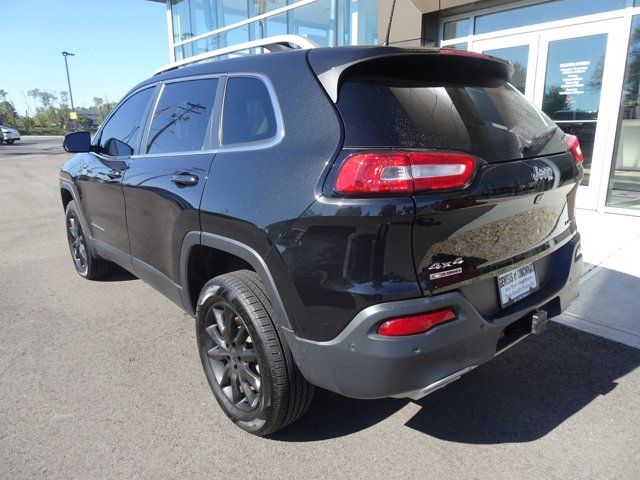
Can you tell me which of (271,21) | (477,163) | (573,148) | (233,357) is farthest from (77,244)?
(271,21)

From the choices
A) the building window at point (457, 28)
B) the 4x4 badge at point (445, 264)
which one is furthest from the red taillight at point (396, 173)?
the building window at point (457, 28)

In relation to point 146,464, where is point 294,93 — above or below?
above

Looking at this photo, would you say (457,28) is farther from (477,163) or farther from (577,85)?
(477,163)

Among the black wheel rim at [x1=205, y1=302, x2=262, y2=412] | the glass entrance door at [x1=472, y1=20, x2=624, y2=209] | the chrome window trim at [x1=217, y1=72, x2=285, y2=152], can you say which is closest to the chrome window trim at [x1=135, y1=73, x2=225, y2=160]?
the chrome window trim at [x1=217, y1=72, x2=285, y2=152]

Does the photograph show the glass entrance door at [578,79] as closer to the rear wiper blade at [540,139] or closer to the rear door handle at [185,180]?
the rear wiper blade at [540,139]

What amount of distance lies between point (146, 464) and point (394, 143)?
6.07 ft

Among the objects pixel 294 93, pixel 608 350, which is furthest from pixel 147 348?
pixel 608 350

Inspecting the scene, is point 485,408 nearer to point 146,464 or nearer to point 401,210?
point 401,210

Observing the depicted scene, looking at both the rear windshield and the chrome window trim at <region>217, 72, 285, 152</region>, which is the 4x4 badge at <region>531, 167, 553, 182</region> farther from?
the chrome window trim at <region>217, 72, 285, 152</region>

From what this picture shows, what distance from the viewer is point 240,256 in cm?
225

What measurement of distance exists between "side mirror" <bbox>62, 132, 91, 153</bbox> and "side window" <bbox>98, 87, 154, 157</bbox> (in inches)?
4.4

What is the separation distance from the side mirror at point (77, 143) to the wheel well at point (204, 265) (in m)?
2.11

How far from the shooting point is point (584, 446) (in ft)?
7.54

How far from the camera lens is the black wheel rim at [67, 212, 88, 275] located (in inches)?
187
